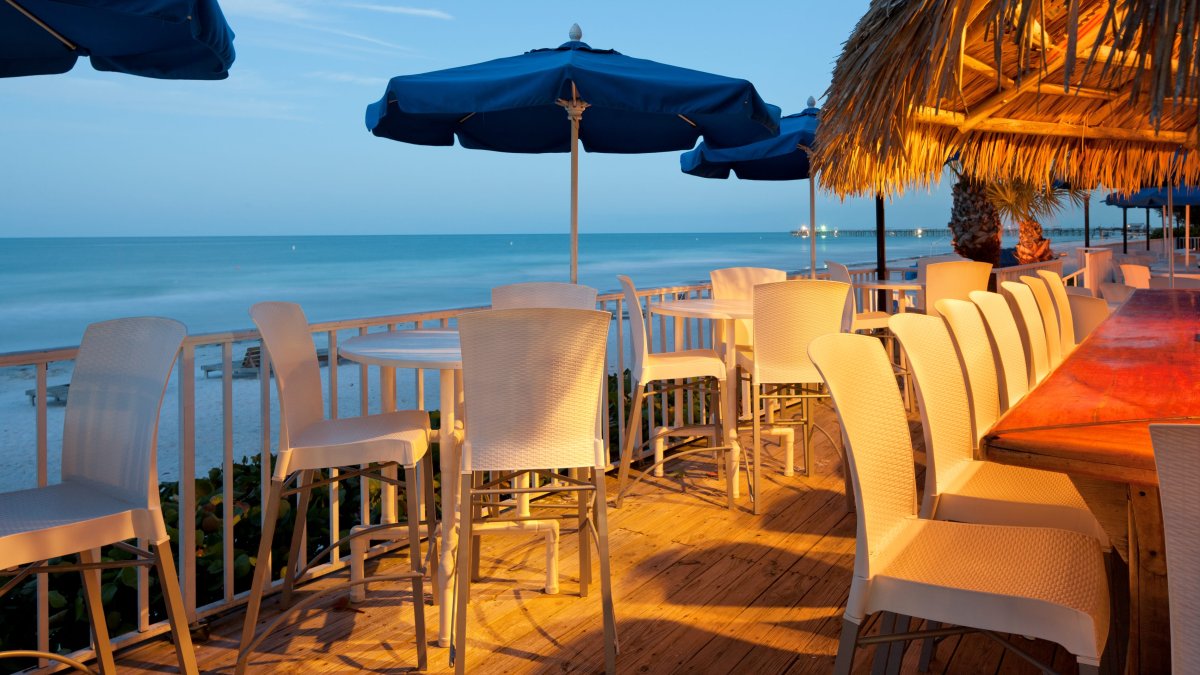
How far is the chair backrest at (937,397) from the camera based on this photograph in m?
2.16

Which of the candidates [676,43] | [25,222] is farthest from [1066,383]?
[25,222]

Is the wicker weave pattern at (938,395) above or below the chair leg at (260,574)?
above

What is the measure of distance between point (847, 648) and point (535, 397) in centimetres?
130

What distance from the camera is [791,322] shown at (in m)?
4.08

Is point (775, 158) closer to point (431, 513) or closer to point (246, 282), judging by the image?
point (431, 513)

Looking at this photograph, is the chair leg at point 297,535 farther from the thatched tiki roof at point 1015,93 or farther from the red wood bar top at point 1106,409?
the thatched tiki roof at point 1015,93

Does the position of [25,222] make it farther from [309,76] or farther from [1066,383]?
[1066,383]

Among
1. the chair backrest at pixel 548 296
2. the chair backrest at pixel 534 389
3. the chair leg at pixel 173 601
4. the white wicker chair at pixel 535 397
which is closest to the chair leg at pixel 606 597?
the white wicker chair at pixel 535 397

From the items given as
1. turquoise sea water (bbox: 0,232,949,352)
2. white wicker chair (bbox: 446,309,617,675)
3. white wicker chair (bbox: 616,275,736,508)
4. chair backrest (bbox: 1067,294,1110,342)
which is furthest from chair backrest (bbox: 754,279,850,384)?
turquoise sea water (bbox: 0,232,949,352)

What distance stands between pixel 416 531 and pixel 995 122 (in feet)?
11.9

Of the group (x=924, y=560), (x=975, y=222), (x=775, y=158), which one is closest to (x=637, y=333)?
(x=924, y=560)

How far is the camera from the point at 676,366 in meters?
4.32

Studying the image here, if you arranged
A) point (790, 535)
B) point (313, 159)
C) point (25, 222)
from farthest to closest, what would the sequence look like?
1. point (313, 159)
2. point (25, 222)
3. point (790, 535)

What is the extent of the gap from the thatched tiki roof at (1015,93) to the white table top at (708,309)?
2.71 ft
